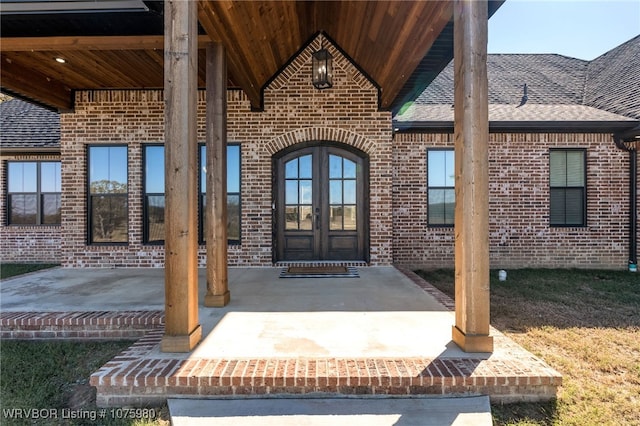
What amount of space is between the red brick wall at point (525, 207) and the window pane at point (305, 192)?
1801mm

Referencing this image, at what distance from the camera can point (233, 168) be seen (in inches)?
247

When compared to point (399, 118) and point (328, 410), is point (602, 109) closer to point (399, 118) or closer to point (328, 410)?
point (399, 118)

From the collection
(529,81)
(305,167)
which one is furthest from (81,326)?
(529,81)

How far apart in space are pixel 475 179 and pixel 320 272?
3.49m

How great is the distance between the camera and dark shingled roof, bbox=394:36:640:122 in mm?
6945

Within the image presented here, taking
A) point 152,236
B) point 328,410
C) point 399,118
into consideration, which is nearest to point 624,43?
point 399,118

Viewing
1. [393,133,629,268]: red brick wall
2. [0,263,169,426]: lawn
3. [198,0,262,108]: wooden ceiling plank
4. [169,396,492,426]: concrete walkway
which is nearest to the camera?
[169,396,492,426]: concrete walkway

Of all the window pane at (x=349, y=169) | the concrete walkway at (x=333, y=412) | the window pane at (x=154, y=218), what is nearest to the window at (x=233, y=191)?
the window pane at (x=154, y=218)

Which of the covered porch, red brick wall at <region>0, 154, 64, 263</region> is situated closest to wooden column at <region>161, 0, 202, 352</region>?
the covered porch

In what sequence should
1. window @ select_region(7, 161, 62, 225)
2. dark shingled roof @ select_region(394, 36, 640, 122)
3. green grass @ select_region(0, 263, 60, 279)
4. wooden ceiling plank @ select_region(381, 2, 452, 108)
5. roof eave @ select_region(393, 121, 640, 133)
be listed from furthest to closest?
1. window @ select_region(7, 161, 62, 225)
2. dark shingled roof @ select_region(394, 36, 640, 122)
3. green grass @ select_region(0, 263, 60, 279)
4. roof eave @ select_region(393, 121, 640, 133)
5. wooden ceiling plank @ select_region(381, 2, 452, 108)

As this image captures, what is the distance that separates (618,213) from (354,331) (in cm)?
707

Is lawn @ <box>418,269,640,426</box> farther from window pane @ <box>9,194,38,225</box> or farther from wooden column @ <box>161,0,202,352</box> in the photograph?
window pane @ <box>9,194,38,225</box>

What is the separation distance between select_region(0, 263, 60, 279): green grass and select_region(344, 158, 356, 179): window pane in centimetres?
682

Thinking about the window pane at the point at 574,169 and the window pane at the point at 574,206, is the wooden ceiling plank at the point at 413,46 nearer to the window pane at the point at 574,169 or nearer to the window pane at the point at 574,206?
the window pane at the point at 574,169
